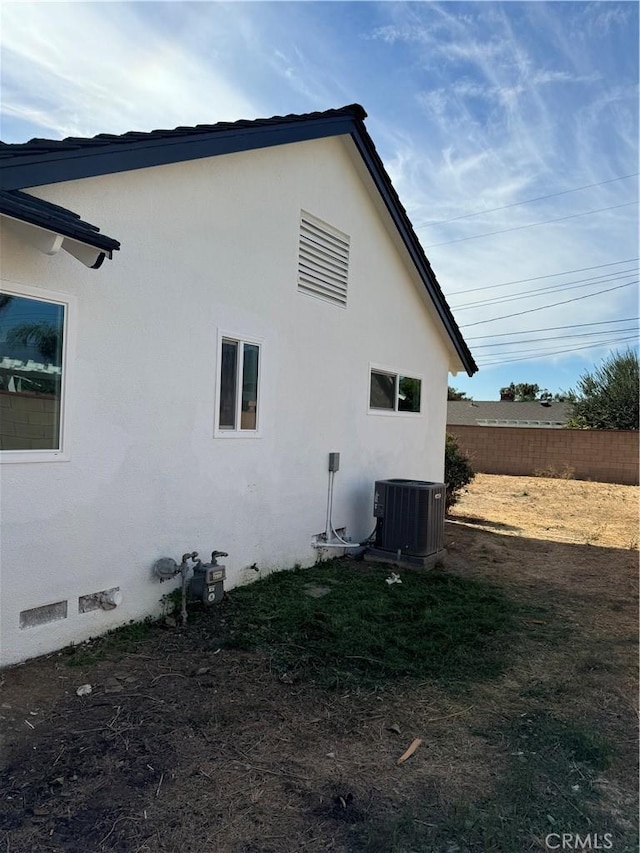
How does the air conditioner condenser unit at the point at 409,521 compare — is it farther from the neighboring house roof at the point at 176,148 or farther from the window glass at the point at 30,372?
the window glass at the point at 30,372

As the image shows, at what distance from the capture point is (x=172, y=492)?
523 cm

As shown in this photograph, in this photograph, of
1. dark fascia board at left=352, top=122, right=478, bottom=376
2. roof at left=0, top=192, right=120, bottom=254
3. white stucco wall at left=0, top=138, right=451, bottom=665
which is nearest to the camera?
roof at left=0, top=192, right=120, bottom=254

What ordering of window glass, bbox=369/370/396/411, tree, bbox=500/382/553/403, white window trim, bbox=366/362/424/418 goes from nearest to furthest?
1. white window trim, bbox=366/362/424/418
2. window glass, bbox=369/370/396/411
3. tree, bbox=500/382/553/403

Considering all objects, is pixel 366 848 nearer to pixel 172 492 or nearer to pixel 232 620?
pixel 232 620

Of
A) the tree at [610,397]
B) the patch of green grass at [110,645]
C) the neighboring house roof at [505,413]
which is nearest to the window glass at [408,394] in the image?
the patch of green grass at [110,645]

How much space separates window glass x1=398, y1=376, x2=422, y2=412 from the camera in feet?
30.9

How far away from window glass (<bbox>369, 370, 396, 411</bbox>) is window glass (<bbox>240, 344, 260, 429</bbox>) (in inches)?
107

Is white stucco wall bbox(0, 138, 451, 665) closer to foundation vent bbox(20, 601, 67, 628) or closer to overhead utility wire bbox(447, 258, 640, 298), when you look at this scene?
foundation vent bbox(20, 601, 67, 628)

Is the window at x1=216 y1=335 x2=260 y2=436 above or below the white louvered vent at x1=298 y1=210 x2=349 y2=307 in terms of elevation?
below

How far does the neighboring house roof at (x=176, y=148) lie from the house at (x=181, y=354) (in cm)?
2

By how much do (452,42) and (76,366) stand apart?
825 cm

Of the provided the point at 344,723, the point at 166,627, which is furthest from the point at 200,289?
the point at 344,723

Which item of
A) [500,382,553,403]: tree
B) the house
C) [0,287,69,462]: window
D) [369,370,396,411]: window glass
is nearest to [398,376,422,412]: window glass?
[369,370,396,411]: window glass

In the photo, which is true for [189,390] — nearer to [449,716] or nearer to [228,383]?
[228,383]
